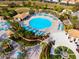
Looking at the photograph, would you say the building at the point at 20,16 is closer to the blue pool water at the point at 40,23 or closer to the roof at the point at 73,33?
the blue pool water at the point at 40,23

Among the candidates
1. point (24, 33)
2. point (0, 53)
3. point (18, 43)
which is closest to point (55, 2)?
point (24, 33)

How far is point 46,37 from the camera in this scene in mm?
17938

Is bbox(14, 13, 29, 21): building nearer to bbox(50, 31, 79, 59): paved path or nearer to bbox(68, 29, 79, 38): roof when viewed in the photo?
bbox(50, 31, 79, 59): paved path

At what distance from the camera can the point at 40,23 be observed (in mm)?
20156

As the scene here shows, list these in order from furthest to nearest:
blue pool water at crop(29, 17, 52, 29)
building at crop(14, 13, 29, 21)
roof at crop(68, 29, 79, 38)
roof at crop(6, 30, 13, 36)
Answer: building at crop(14, 13, 29, 21)
blue pool water at crop(29, 17, 52, 29)
roof at crop(68, 29, 79, 38)
roof at crop(6, 30, 13, 36)

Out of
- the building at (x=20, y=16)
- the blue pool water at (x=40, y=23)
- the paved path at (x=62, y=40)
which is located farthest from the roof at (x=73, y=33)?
the building at (x=20, y=16)

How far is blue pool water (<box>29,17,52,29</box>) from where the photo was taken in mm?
19688

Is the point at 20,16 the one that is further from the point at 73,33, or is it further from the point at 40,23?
the point at 73,33

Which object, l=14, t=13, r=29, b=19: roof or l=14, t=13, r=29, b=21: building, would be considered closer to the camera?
l=14, t=13, r=29, b=21: building

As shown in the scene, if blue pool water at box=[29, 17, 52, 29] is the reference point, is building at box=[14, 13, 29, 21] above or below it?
above

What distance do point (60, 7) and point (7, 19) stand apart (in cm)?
650

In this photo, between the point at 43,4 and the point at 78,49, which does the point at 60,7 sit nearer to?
the point at 43,4

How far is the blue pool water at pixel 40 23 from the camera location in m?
19.7

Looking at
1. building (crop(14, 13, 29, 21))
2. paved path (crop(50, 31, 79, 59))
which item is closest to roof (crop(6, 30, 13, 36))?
building (crop(14, 13, 29, 21))
